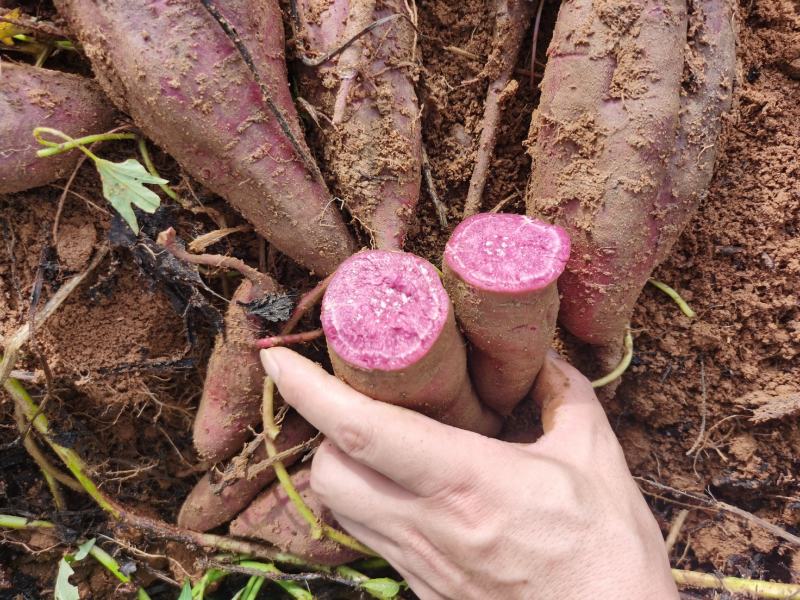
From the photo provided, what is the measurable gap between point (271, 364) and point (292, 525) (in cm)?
44

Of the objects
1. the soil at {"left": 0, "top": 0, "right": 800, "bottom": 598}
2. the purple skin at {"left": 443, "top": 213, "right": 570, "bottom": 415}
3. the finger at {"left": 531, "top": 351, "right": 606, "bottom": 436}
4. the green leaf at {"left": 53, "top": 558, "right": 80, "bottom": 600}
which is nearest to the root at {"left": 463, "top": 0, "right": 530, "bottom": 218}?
the soil at {"left": 0, "top": 0, "right": 800, "bottom": 598}

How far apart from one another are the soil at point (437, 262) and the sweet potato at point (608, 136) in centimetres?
19

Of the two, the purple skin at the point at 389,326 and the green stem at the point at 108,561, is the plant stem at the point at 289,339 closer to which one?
the purple skin at the point at 389,326

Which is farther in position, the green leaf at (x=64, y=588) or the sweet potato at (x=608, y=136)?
the green leaf at (x=64, y=588)

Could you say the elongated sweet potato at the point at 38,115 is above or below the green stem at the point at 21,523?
above

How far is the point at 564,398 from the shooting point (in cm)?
110

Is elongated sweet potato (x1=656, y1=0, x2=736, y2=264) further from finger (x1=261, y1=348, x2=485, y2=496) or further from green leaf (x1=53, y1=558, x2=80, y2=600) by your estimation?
green leaf (x1=53, y1=558, x2=80, y2=600)

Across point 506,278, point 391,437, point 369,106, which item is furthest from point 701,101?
point 391,437

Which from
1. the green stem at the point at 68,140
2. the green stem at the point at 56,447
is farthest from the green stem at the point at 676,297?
the green stem at the point at 56,447

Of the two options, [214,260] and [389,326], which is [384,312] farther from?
[214,260]

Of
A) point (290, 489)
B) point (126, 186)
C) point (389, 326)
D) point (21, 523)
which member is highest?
point (126, 186)

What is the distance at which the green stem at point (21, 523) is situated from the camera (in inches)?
49.1

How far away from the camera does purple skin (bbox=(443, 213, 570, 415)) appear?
2.95ft

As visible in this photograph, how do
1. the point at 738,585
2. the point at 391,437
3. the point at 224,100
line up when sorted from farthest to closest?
the point at 738,585, the point at 224,100, the point at 391,437
